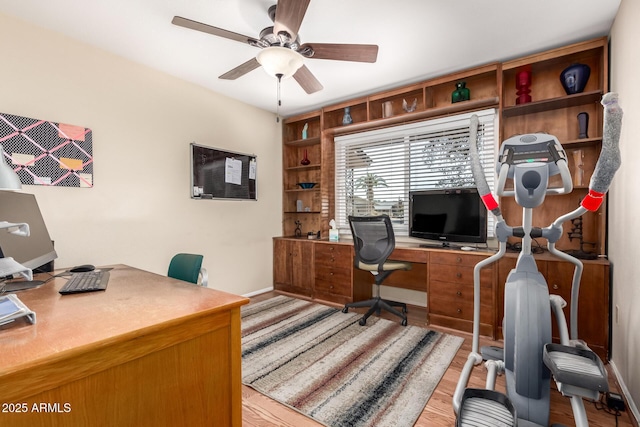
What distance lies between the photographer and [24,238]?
1.60 m

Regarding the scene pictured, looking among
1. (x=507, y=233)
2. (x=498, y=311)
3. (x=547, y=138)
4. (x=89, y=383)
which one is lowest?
(x=498, y=311)

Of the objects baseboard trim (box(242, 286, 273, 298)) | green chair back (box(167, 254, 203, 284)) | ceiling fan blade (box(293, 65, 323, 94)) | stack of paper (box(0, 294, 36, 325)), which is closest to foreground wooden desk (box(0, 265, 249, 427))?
stack of paper (box(0, 294, 36, 325))

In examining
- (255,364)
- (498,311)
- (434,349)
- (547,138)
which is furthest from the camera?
(498,311)

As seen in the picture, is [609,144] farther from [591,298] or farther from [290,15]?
[290,15]

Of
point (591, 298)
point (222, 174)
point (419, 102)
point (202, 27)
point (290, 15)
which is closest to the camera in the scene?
point (290, 15)

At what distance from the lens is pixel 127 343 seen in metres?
0.92

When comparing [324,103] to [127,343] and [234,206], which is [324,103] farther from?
[127,343]

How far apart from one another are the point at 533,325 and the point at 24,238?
2729 mm

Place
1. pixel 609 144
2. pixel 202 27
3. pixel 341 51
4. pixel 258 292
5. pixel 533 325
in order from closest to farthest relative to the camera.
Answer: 1. pixel 609 144
2. pixel 533 325
3. pixel 202 27
4. pixel 341 51
5. pixel 258 292

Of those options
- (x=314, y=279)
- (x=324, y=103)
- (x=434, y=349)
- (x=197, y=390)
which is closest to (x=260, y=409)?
(x=197, y=390)

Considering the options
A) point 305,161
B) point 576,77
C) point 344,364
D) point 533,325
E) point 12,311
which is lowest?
point 344,364

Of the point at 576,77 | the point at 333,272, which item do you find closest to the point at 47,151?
the point at 333,272

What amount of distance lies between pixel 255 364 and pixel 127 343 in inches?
56.6

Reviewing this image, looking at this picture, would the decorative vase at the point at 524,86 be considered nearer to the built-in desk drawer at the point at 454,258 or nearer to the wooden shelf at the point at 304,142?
the built-in desk drawer at the point at 454,258
